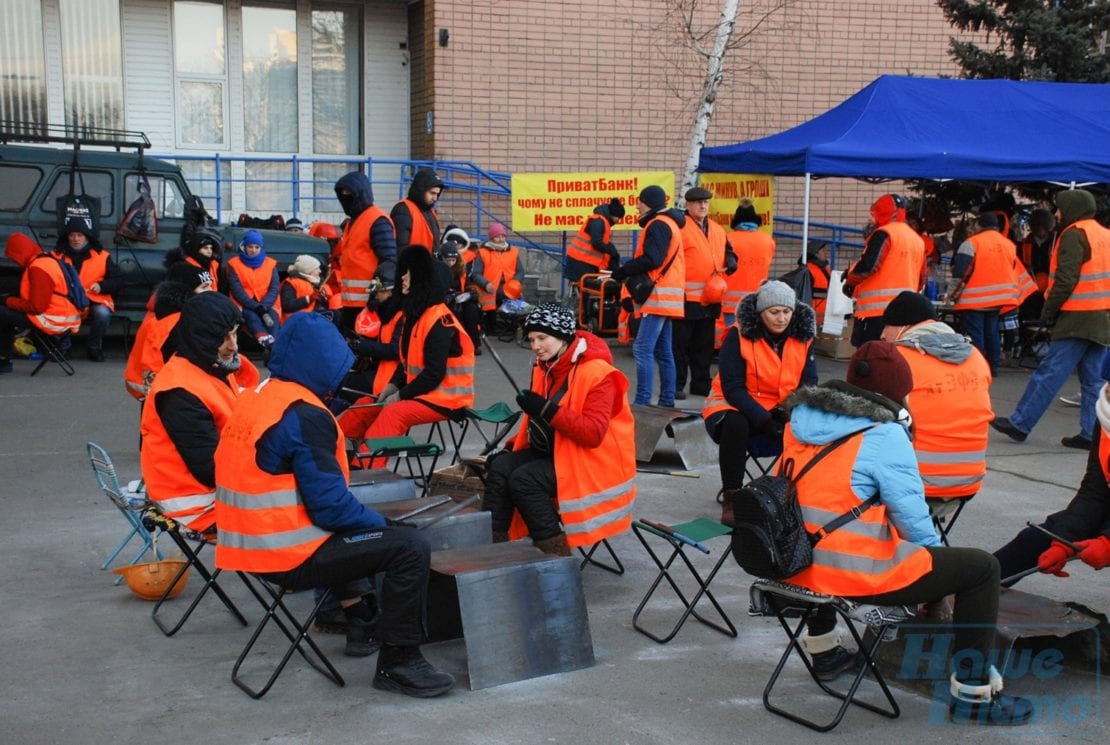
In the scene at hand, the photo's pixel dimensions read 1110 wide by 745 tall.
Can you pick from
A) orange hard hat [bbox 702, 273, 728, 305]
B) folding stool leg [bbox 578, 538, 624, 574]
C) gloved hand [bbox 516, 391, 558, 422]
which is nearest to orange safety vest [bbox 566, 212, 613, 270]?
orange hard hat [bbox 702, 273, 728, 305]

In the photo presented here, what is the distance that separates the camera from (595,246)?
1412cm

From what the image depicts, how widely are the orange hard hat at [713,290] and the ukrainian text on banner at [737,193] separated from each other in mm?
2132

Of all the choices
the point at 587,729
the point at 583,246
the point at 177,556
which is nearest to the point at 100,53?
the point at 583,246

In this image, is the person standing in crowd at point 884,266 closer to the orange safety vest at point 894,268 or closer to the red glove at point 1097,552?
the orange safety vest at point 894,268

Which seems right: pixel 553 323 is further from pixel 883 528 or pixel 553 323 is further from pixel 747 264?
pixel 747 264

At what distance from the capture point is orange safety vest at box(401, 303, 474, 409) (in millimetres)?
6832

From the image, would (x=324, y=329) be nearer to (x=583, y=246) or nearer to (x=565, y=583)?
(x=565, y=583)

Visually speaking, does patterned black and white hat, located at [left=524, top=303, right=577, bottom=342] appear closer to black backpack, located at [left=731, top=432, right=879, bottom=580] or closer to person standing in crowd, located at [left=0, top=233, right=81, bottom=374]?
black backpack, located at [left=731, top=432, right=879, bottom=580]

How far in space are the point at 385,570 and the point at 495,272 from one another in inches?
406

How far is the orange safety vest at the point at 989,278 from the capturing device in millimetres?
11547

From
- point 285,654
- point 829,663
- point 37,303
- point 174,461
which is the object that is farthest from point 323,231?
point 829,663

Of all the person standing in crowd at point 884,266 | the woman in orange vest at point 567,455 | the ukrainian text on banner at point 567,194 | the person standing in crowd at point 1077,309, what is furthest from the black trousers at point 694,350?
the woman in orange vest at point 567,455

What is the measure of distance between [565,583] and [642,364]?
5.01 m

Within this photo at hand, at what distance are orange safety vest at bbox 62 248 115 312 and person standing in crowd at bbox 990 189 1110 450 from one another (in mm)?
8897
